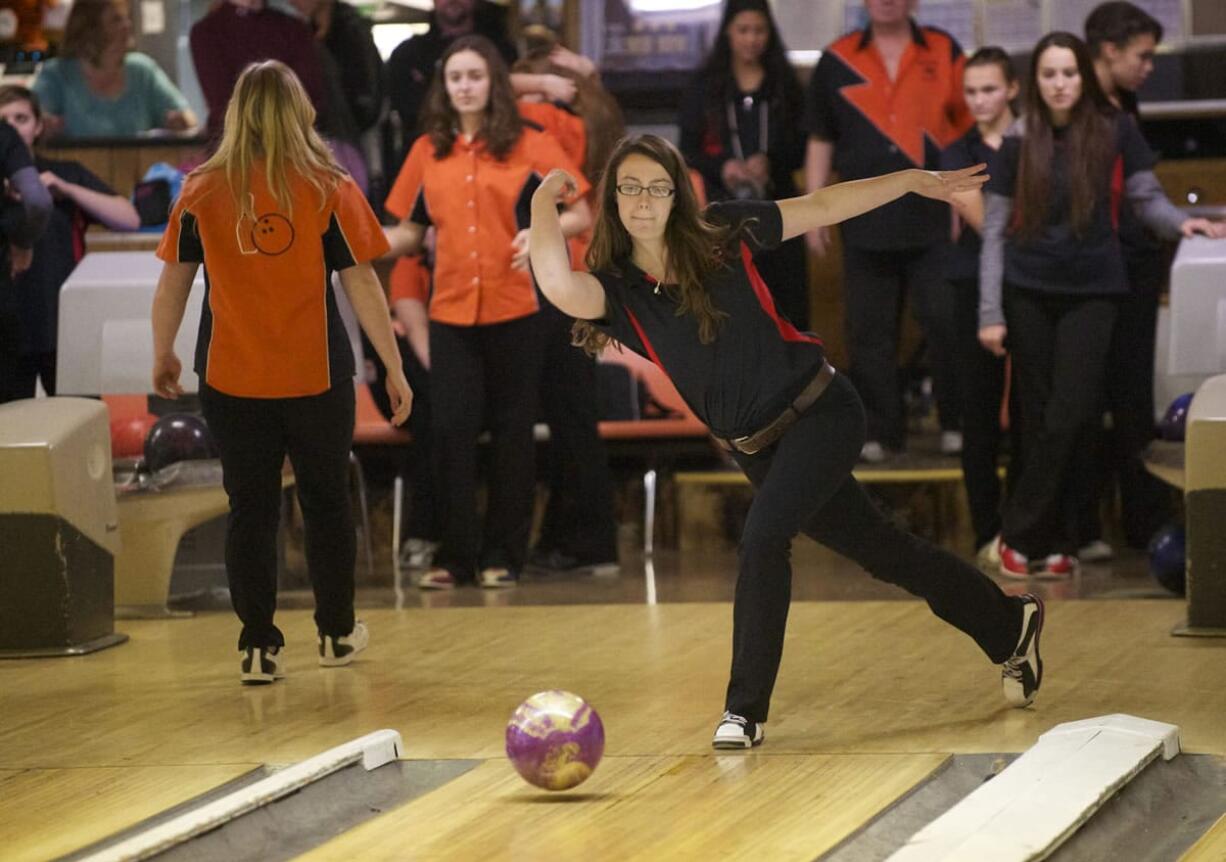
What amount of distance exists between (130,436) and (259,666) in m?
2.00

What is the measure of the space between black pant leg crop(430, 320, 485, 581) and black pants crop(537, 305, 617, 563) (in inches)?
12.6

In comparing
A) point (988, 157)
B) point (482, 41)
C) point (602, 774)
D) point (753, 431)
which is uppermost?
point (482, 41)

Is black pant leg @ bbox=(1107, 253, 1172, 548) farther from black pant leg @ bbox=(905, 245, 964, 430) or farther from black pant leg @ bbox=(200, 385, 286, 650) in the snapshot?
black pant leg @ bbox=(200, 385, 286, 650)

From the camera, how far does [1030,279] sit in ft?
20.8

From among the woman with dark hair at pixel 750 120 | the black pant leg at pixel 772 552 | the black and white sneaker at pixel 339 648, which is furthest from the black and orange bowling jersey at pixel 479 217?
the black pant leg at pixel 772 552

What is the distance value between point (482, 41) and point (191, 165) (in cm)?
148

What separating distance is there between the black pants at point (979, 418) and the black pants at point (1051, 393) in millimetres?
196

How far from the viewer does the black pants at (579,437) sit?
6.81 metres

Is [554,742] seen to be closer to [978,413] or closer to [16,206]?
[978,413]

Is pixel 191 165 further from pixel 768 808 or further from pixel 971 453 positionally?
pixel 768 808

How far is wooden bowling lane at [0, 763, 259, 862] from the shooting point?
3.49 m

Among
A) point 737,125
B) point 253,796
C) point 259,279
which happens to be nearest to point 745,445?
point 253,796

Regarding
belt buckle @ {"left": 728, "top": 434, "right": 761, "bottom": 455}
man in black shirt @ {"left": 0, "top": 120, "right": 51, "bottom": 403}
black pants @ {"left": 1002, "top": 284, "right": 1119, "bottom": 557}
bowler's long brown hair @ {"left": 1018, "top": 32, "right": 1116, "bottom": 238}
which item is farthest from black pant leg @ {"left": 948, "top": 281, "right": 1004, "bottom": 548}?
man in black shirt @ {"left": 0, "top": 120, "right": 51, "bottom": 403}

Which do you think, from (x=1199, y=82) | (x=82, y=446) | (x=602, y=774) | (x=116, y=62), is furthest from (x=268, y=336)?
(x=1199, y=82)
